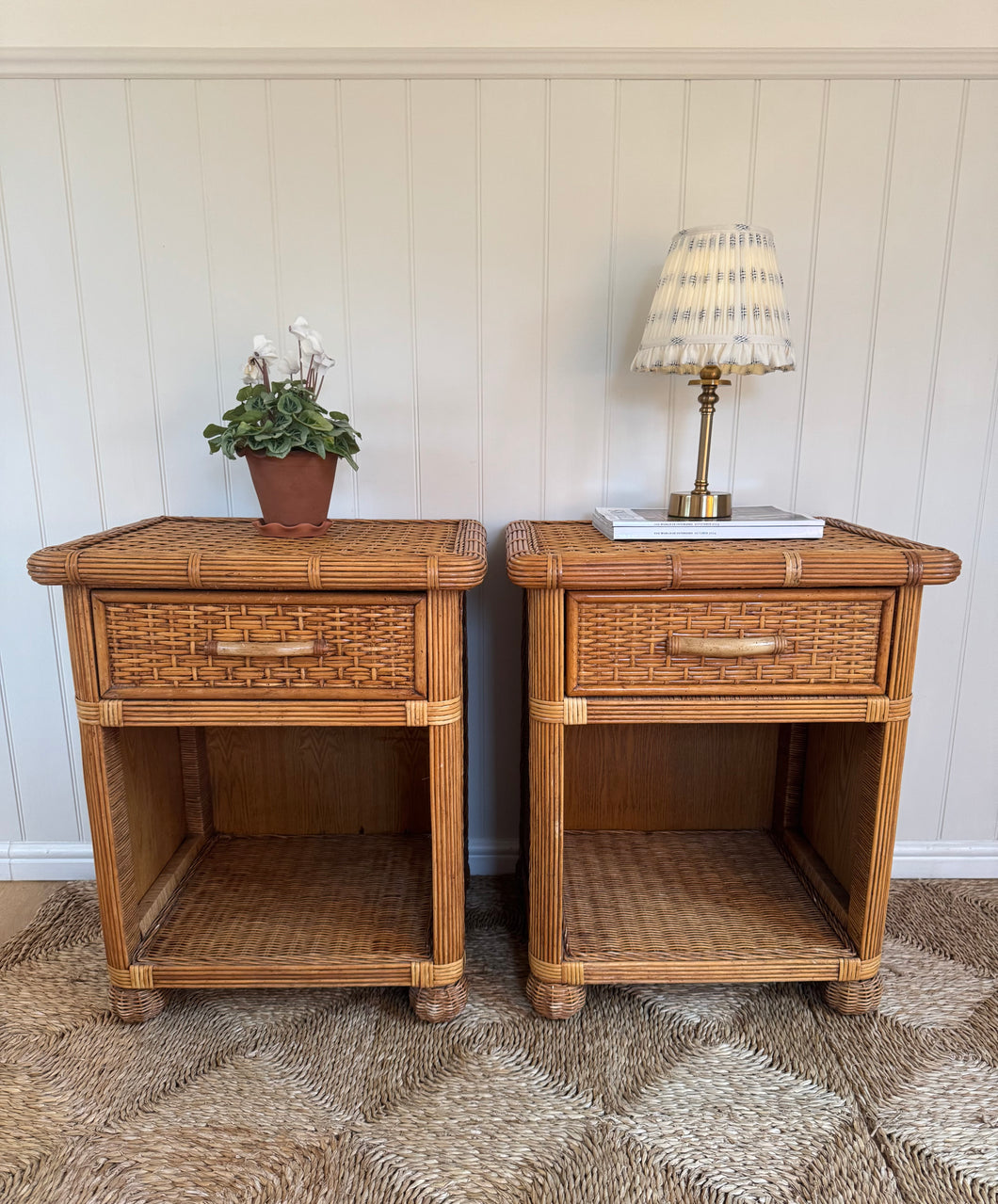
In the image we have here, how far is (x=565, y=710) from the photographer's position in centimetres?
108

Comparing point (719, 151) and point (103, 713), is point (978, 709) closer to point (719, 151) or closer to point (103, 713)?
point (719, 151)

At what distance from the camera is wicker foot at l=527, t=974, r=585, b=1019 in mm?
1170

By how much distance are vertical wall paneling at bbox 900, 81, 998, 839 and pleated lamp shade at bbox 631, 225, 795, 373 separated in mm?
488

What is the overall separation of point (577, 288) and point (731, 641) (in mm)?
735

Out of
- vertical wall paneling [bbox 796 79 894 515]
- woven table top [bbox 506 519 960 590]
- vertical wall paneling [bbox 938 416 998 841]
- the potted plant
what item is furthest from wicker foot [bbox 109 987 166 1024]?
vertical wall paneling [bbox 938 416 998 841]

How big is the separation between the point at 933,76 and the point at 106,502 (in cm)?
173

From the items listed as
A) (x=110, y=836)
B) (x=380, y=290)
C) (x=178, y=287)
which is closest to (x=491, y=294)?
(x=380, y=290)

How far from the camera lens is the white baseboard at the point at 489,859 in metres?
1.58

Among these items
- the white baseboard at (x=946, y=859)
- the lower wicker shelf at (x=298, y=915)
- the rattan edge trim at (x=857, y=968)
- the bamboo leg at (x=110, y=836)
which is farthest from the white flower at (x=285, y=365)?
the white baseboard at (x=946, y=859)

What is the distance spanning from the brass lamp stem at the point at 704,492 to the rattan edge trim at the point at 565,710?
39 centimetres

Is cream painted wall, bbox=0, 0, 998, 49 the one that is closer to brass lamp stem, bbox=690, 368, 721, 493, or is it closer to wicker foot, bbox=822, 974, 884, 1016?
brass lamp stem, bbox=690, 368, 721, 493

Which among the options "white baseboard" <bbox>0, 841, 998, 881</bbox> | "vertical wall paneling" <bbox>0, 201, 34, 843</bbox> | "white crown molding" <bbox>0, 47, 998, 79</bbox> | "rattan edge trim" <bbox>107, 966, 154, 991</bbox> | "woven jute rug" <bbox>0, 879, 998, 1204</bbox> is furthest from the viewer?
"white baseboard" <bbox>0, 841, 998, 881</bbox>

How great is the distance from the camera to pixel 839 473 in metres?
1.44

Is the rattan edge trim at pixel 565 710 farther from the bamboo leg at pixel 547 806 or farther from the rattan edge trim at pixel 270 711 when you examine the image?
the rattan edge trim at pixel 270 711
